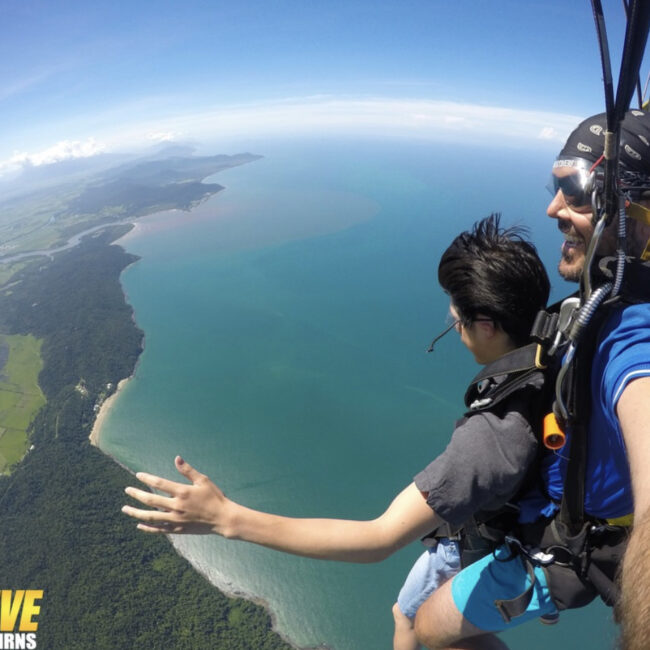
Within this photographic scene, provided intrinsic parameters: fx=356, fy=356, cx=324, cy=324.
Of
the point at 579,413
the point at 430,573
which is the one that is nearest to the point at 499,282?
the point at 579,413

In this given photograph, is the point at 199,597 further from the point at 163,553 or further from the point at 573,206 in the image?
the point at 573,206

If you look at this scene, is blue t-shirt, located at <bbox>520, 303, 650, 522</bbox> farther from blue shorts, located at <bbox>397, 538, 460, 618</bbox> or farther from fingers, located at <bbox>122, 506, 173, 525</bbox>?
fingers, located at <bbox>122, 506, 173, 525</bbox>

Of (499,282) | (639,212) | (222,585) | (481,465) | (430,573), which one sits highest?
(639,212)

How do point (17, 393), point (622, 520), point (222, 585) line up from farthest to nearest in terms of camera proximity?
point (17, 393) < point (222, 585) < point (622, 520)

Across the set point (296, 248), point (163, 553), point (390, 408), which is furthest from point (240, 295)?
point (163, 553)

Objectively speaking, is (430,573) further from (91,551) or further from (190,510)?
(91,551)

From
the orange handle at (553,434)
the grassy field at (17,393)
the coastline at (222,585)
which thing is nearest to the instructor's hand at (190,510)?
the orange handle at (553,434)
